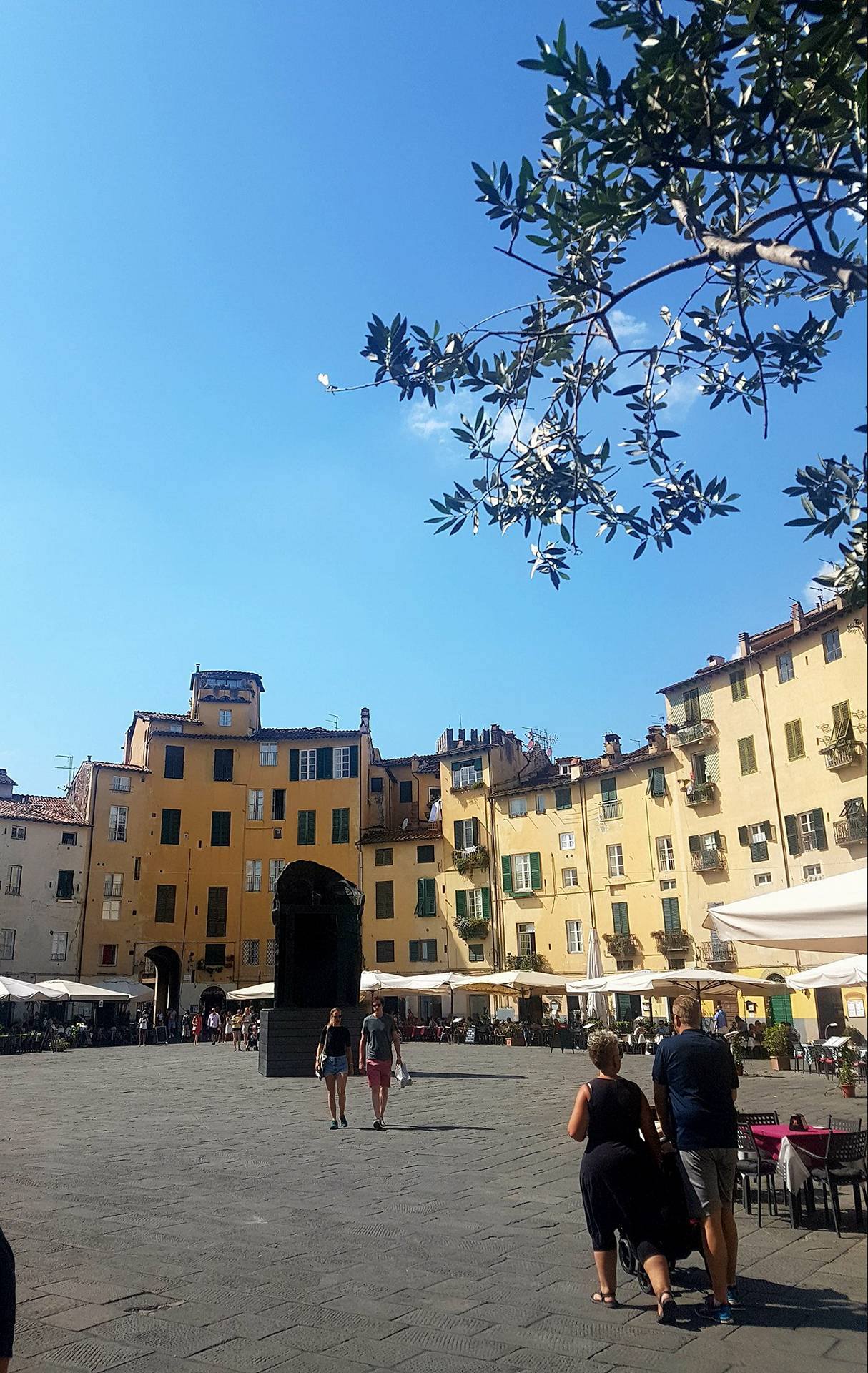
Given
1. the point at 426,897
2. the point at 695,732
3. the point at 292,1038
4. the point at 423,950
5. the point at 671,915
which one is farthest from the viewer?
the point at 426,897

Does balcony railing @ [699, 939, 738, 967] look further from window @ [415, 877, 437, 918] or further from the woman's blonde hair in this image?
the woman's blonde hair

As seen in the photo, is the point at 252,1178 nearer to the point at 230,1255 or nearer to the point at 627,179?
the point at 230,1255

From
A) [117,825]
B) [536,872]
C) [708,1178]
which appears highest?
[117,825]

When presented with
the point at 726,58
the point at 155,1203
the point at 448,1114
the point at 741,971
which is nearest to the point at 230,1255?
the point at 155,1203

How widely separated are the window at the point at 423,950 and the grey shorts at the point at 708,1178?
4531 cm

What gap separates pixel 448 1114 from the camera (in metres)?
14.3

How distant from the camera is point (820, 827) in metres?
32.4

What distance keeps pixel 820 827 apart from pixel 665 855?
916 centimetres

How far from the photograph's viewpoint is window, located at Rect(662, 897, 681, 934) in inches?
1560

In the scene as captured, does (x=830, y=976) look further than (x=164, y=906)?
No

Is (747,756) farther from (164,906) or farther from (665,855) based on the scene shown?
(164,906)

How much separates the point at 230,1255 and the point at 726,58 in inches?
284

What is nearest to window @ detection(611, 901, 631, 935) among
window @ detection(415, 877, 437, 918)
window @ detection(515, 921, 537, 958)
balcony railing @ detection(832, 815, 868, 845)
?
window @ detection(515, 921, 537, 958)

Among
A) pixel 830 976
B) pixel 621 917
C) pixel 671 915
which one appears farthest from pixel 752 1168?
pixel 621 917
